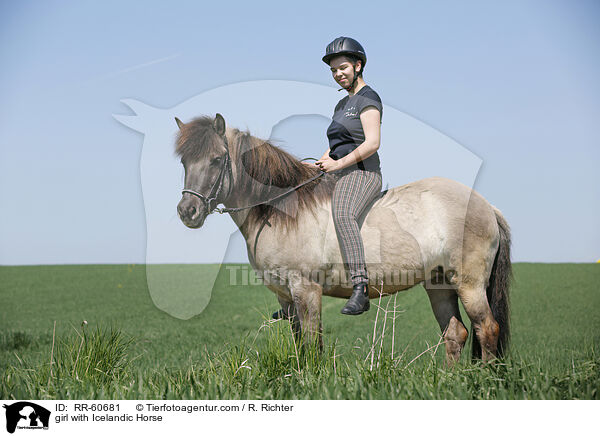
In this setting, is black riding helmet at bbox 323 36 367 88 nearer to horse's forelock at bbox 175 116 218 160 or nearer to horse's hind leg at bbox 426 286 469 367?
horse's forelock at bbox 175 116 218 160

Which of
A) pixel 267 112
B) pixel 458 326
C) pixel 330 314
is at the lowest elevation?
pixel 330 314

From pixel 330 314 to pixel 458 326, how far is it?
7.34m

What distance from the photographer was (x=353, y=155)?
13.0 feet

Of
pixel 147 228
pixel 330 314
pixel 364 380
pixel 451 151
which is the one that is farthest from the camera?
pixel 330 314

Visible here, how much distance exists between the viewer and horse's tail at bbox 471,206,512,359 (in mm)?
4805

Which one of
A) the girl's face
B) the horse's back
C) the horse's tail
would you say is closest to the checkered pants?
the horse's back

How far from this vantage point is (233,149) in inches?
168

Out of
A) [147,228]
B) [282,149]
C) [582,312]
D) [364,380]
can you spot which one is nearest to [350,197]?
[282,149]

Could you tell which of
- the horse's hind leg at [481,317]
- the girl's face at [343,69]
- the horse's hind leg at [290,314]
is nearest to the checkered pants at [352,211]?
the horse's hind leg at [290,314]

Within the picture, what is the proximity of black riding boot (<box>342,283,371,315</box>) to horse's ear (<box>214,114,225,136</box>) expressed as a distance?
6.35ft

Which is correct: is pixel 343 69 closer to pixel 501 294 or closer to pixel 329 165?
pixel 329 165

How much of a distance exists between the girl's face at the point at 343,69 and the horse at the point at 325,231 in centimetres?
92
